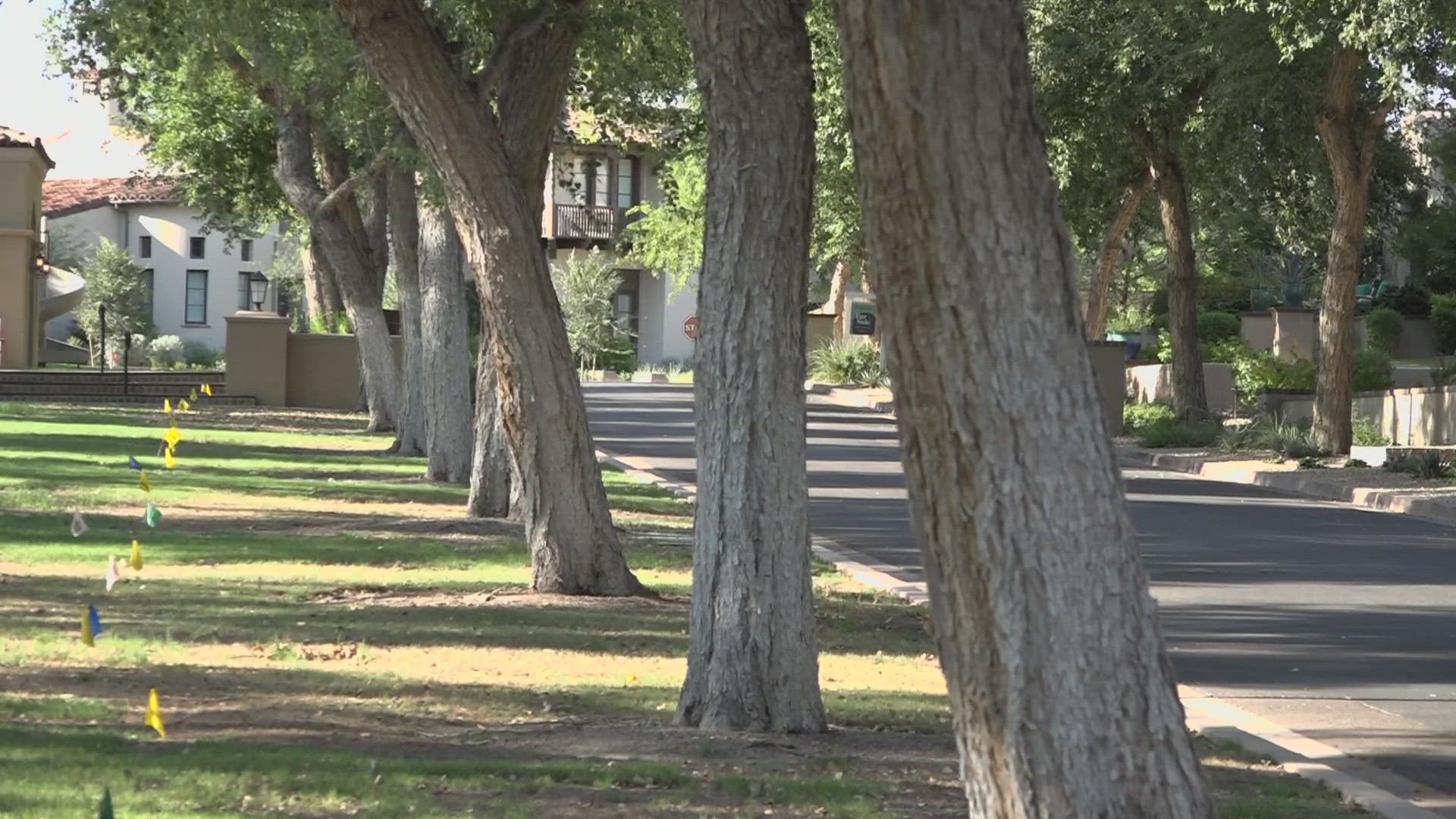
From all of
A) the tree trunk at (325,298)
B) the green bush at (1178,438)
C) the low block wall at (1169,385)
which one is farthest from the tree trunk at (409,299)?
the low block wall at (1169,385)

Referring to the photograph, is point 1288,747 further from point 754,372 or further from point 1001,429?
point 1001,429

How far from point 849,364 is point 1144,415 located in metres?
15.6

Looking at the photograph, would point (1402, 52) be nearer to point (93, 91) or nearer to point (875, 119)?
point (93, 91)

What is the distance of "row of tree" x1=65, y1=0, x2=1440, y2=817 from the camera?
4.36m

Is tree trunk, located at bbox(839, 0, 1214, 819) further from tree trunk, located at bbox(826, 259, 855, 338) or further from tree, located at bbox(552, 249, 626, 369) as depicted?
tree, located at bbox(552, 249, 626, 369)

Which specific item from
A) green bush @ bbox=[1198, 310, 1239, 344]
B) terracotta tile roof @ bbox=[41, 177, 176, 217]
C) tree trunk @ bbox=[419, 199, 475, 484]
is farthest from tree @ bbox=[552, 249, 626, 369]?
tree trunk @ bbox=[419, 199, 475, 484]

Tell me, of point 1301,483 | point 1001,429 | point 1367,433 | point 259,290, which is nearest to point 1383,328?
point 1367,433

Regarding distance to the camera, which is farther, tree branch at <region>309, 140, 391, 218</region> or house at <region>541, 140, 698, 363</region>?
house at <region>541, 140, 698, 363</region>

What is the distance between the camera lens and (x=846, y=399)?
46.7m

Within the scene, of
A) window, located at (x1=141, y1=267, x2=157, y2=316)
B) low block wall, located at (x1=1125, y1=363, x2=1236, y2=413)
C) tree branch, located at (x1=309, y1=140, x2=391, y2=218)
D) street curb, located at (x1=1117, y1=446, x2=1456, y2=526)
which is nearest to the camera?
street curb, located at (x1=1117, y1=446, x2=1456, y2=526)

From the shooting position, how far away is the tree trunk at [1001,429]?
14.2ft

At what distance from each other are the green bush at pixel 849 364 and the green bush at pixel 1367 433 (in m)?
18.9

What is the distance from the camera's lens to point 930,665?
10742mm

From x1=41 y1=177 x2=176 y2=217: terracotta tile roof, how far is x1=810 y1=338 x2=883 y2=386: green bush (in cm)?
2333
